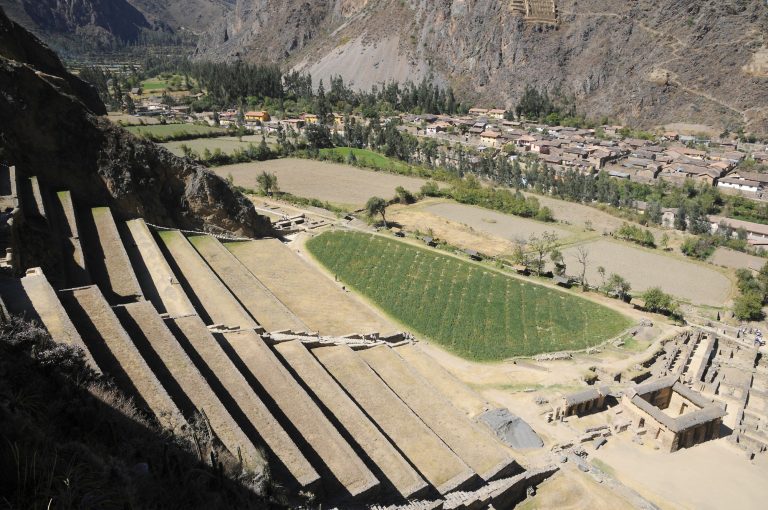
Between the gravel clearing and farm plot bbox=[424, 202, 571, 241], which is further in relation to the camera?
farm plot bbox=[424, 202, 571, 241]

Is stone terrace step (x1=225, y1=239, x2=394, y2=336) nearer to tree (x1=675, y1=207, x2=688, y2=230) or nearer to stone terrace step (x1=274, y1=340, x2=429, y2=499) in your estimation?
stone terrace step (x1=274, y1=340, x2=429, y2=499)

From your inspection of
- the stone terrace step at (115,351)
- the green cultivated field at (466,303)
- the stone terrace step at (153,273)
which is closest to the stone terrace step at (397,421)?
the stone terrace step at (153,273)

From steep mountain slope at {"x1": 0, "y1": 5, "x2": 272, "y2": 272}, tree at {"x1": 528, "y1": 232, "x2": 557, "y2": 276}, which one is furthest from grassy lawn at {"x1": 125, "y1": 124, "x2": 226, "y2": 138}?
tree at {"x1": 528, "y1": 232, "x2": 557, "y2": 276}

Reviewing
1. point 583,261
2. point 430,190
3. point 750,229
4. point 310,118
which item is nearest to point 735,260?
A: point 750,229

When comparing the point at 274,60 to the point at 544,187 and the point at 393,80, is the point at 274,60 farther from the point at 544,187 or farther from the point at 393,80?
the point at 544,187

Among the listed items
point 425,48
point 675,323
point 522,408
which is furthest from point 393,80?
point 522,408

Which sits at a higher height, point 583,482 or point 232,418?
point 232,418
